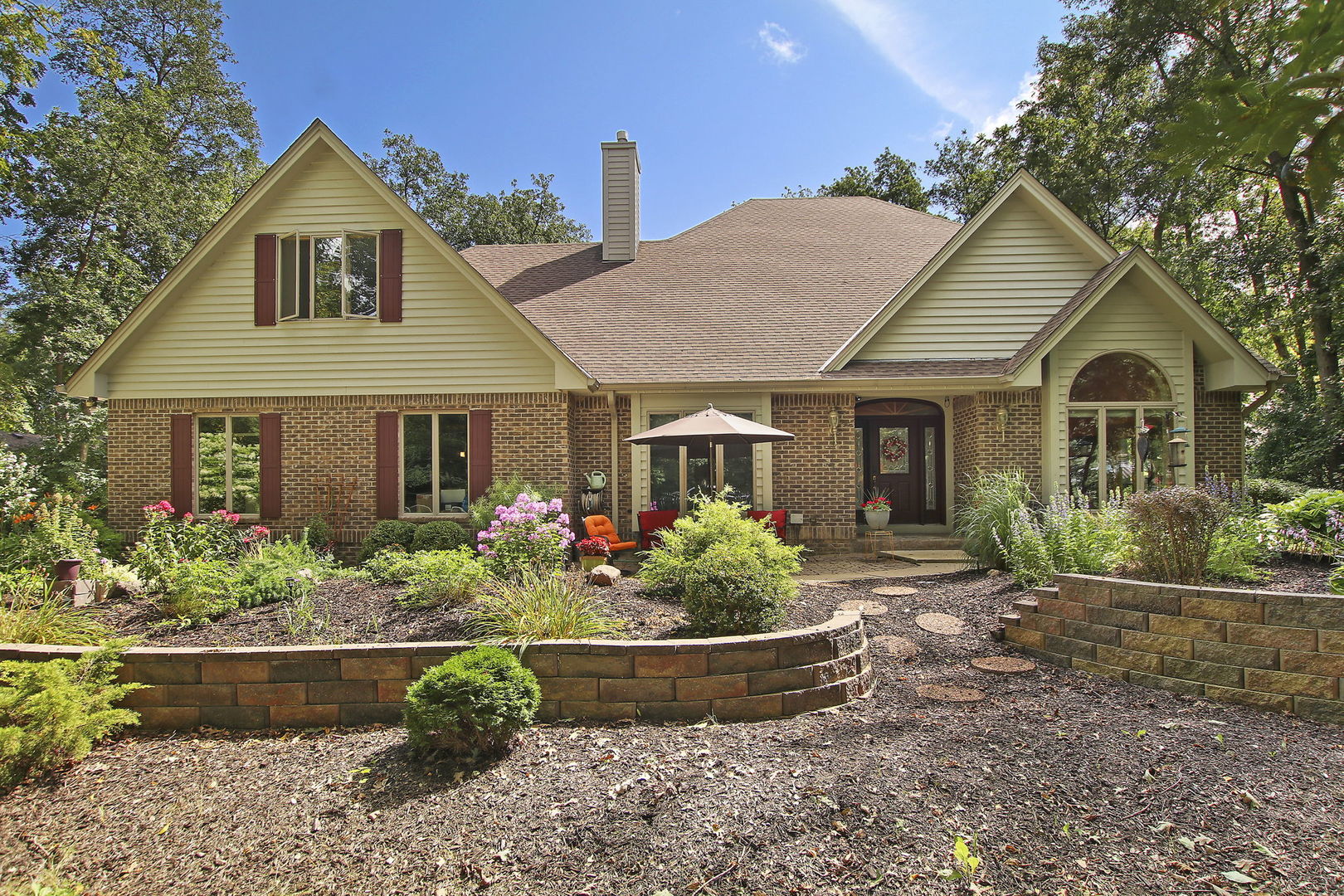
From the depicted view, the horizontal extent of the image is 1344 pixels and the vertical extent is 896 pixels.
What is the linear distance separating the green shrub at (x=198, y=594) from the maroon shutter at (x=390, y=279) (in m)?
5.69

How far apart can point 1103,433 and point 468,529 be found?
9.67m

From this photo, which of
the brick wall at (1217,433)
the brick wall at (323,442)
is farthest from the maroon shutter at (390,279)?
the brick wall at (1217,433)

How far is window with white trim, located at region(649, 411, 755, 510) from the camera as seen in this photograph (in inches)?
430

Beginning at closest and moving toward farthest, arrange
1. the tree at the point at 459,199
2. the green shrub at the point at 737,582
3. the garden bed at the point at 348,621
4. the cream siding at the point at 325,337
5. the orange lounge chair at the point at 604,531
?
the green shrub at the point at 737,582, the garden bed at the point at 348,621, the orange lounge chair at the point at 604,531, the cream siding at the point at 325,337, the tree at the point at 459,199

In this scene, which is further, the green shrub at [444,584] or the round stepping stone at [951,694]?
the green shrub at [444,584]

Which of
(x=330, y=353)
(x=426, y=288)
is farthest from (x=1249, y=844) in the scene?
(x=330, y=353)

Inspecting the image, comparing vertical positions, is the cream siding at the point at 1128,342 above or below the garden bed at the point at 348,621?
above

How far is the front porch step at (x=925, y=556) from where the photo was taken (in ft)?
29.9

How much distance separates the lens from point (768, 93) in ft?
32.4

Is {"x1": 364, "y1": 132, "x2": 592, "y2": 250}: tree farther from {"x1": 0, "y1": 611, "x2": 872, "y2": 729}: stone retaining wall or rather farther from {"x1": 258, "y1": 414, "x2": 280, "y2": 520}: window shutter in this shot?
{"x1": 0, "y1": 611, "x2": 872, "y2": 729}: stone retaining wall

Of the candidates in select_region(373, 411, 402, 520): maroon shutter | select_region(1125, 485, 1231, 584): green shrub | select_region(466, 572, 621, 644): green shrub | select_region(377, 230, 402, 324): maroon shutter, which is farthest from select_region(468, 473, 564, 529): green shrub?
select_region(1125, 485, 1231, 584): green shrub

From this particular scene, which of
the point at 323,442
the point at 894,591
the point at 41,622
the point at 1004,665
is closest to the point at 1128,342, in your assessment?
the point at 894,591

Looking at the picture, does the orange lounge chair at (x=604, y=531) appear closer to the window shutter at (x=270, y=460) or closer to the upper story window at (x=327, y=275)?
the upper story window at (x=327, y=275)

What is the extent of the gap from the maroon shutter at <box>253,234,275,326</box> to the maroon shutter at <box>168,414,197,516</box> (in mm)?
2002
